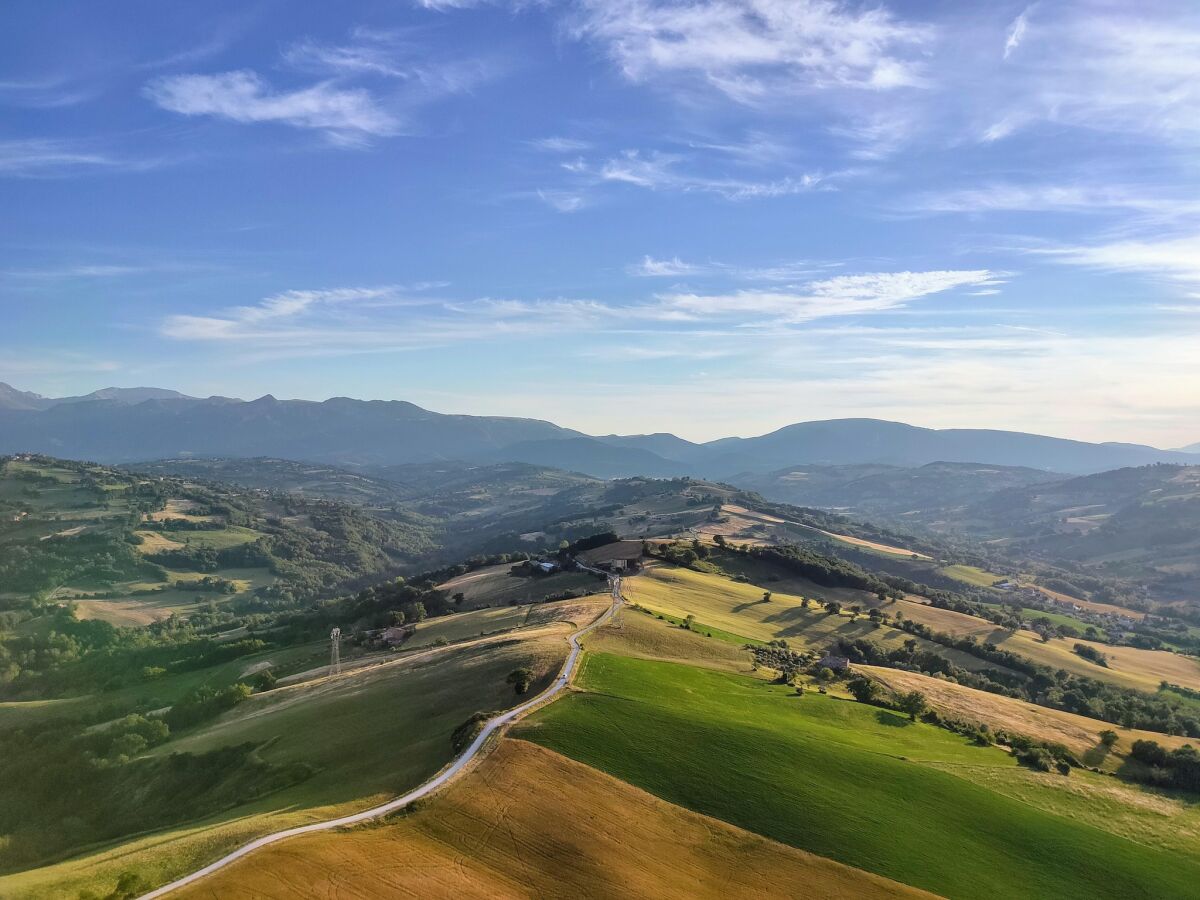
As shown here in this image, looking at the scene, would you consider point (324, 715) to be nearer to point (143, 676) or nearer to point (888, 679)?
point (888, 679)

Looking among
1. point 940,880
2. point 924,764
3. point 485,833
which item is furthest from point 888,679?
point 485,833

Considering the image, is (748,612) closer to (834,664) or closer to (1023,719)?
(834,664)

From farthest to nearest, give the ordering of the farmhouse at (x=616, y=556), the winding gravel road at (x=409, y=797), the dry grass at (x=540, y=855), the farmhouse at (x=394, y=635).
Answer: the farmhouse at (x=616, y=556)
the farmhouse at (x=394, y=635)
the dry grass at (x=540, y=855)
the winding gravel road at (x=409, y=797)

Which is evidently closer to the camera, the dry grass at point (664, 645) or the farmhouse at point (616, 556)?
the dry grass at point (664, 645)

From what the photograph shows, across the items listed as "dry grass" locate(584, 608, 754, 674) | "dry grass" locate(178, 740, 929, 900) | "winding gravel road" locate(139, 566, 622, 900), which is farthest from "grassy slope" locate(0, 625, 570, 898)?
"dry grass" locate(584, 608, 754, 674)

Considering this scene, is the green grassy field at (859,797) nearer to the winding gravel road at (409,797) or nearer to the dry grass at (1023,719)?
the winding gravel road at (409,797)

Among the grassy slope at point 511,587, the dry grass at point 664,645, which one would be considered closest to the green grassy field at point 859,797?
the dry grass at point 664,645
